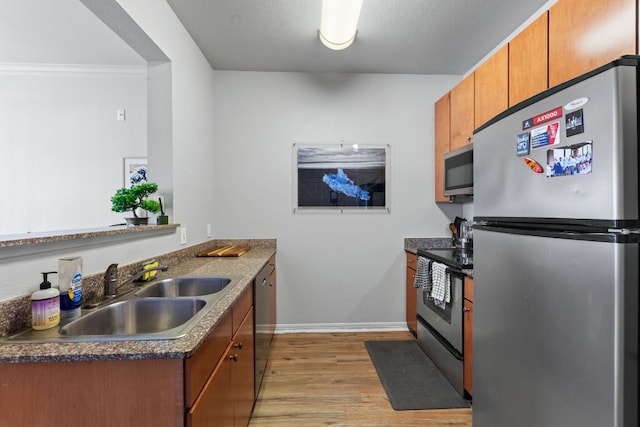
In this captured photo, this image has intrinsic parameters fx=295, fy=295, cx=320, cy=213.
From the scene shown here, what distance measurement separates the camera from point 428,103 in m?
3.19

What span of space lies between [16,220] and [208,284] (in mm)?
2605

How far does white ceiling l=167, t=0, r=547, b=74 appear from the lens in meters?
2.10

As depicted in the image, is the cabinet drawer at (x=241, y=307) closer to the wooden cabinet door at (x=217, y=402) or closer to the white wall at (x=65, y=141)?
the wooden cabinet door at (x=217, y=402)

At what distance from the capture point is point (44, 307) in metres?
1.00

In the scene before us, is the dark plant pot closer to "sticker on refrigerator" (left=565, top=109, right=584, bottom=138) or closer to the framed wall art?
the framed wall art

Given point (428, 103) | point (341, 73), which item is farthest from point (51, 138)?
point (428, 103)

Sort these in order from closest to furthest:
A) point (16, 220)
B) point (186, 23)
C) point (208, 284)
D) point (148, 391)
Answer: point (148, 391), point (208, 284), point (186, 23), point (16, 220)

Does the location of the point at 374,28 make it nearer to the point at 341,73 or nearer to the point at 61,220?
the point at 341,73

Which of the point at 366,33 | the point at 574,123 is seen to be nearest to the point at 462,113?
the point at 366,33

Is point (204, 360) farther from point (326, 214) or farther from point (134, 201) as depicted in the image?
point (326, 214)

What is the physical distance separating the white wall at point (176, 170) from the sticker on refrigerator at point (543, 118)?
1.83m

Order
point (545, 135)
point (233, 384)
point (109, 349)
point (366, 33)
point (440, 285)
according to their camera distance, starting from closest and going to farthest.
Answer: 1. point (109, 349)
2. point (545, 135)
3. point (233, 384)
4. point (440, 285)
5. point (366, 33)

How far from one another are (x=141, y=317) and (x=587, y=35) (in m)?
2.34

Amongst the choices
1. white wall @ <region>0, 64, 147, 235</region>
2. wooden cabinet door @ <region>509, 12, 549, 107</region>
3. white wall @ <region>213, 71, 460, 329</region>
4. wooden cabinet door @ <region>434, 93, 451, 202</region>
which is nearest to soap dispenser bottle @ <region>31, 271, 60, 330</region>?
white wall @ <region>213, 71, 460, 329</region>
